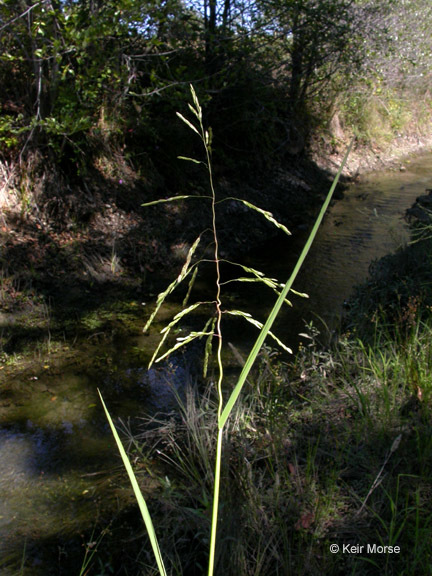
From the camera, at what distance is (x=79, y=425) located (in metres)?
3.86

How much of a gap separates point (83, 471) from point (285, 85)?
849 centimetres

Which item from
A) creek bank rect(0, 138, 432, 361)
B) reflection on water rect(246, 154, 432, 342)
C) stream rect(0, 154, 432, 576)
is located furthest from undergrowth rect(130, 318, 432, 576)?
creek bank rect(0, 138, 432, 361)

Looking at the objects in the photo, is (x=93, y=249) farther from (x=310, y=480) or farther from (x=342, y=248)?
(x=310, y=480)

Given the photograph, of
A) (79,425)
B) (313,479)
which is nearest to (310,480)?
(313,479)

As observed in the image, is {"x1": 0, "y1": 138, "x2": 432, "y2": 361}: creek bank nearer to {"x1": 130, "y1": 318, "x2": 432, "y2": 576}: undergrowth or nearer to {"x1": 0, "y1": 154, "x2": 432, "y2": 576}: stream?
{"x1": 0, "y1": 154, "x2": 432, "y2": 576}: stream

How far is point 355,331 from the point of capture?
3936mm

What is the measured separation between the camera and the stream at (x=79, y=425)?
9.39 feet

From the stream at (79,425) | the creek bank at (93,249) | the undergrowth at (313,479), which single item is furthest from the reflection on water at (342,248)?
the undergrowth at (313,479)

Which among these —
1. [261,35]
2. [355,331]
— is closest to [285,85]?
[261,35]

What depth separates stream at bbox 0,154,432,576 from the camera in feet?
9.39

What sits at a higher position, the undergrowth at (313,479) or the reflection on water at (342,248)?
the reflection on water at (342,248)

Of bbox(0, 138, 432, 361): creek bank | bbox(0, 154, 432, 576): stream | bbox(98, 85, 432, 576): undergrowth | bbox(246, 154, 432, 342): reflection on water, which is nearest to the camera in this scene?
bbox(98, 85, 432, 576): undergrowth

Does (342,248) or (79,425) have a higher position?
(342,248)

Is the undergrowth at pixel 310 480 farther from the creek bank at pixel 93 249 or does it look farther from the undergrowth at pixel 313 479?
the creek bank at pixel 93 249
